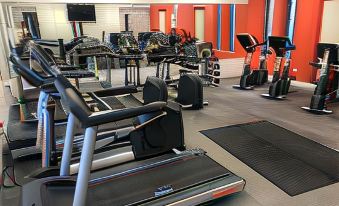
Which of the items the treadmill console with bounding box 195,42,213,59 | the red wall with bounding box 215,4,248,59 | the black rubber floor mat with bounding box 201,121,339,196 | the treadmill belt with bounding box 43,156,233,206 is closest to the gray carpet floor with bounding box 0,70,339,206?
the black rubber floor mat with bounding box 201,121,339,196

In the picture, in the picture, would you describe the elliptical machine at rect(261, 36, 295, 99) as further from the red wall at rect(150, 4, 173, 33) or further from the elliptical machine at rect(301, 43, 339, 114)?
the red wall at rect(150, 4, 173, 33)

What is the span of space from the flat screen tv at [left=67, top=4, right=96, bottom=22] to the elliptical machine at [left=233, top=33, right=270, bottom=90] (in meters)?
3.28

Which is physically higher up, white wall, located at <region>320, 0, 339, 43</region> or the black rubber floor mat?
white wall, located at <region>320, 0, 339, 43</region>

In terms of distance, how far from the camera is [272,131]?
12.7 ft

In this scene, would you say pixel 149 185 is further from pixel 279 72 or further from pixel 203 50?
pixel 279 72

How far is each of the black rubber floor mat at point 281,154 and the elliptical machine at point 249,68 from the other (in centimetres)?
239

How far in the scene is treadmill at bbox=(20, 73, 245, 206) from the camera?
6.56 feet

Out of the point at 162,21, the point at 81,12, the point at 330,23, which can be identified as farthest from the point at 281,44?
the point at 81,12

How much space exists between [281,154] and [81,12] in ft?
15.8

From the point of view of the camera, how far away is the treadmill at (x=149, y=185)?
2.00 m

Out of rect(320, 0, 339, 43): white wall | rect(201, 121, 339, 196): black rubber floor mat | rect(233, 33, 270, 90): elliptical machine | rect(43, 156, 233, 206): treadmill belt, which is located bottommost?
rect(201, 121, 339, 196): black rubber floor mat

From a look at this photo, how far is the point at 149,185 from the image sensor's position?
2297mm

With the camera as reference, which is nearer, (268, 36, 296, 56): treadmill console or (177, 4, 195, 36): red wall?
(268, 36, 296, 56): treadmill console

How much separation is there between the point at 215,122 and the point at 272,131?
85cm
